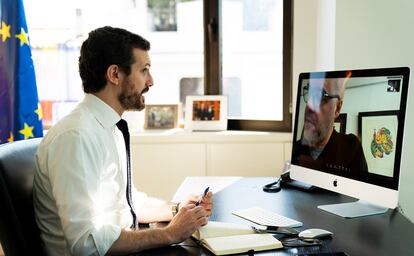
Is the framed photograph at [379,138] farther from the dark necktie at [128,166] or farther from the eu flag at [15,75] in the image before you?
the eu flag at [15,75]

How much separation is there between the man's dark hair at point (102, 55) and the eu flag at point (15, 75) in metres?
1.31

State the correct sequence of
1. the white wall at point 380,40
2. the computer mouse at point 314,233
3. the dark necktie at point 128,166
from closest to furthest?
the computer mouse at point 314,233
the dark necktie at point 128,166
the white wall at point 380,40

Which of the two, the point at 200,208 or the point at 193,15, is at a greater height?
the point at 193,15

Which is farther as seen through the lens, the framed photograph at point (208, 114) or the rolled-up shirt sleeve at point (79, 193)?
the framed photograph at point (208, 114)

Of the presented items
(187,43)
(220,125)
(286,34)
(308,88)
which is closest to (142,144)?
(220,125)

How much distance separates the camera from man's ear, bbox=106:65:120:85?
4.99 ft

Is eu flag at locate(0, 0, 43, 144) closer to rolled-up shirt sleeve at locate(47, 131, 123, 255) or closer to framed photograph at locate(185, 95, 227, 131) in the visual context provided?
framed photograph at locate(185, 95, 227, 131)

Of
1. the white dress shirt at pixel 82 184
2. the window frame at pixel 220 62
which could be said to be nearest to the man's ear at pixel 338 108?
the white dress shirt at pixel 82 184

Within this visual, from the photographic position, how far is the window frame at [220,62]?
9.51 ft

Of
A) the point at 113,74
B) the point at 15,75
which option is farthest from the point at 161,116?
the point at 113,74

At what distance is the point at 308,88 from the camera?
1.82 meters

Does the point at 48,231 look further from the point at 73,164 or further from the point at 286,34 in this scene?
the point at 286,34

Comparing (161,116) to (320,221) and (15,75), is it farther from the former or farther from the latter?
(320,221)

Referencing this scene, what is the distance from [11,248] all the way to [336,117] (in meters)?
1.13
